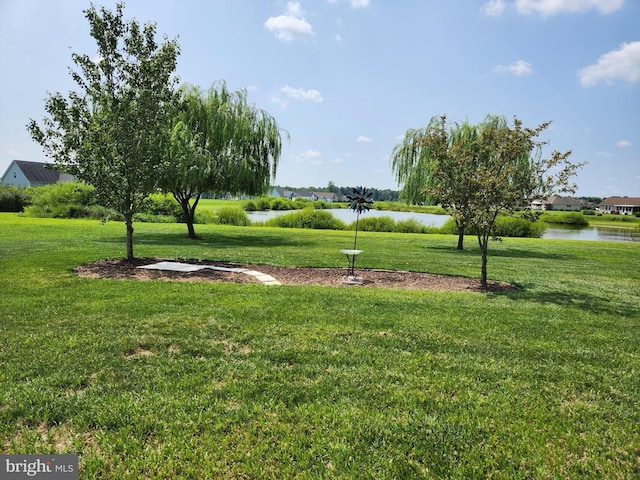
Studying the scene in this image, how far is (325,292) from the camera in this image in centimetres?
675

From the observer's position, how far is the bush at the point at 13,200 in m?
29.3

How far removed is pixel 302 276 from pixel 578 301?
5312mm

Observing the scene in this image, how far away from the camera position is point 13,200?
1163 inches

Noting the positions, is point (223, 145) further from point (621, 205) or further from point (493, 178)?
point (621, 205)

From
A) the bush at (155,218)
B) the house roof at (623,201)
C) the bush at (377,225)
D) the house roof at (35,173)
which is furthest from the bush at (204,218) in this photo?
the house roof at (623,201)

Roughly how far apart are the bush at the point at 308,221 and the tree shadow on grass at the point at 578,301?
19.2 m

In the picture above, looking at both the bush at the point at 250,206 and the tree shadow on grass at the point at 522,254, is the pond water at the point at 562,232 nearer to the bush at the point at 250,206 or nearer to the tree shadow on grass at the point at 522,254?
the bush at the point at 250,206

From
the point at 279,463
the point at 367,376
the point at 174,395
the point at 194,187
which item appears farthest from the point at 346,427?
the point at 194,187

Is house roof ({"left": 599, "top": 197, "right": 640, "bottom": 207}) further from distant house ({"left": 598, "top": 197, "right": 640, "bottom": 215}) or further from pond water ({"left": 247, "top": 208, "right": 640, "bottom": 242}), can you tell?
pond water ({"left": 247, "top": 208, "right": 640, "bottom": 242})

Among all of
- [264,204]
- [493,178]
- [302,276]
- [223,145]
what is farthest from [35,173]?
[493,178]

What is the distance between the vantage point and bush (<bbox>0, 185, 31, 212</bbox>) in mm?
29291

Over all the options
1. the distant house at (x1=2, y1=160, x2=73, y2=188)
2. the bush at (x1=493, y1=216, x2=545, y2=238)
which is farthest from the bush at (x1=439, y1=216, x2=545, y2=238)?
the distant house at (x1=2, y1=160, x2=73, y2=188)

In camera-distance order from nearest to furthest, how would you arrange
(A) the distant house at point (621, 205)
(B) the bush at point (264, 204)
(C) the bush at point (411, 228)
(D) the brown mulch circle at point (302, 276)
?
(D) the brown mulch circle at point (302, 276) < (C) the bush at point (411, 228) < (B) the bush at point (264, 204) < (A) the distant house at point (621, 205)

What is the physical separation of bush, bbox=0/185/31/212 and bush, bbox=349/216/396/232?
2531 centimetres
